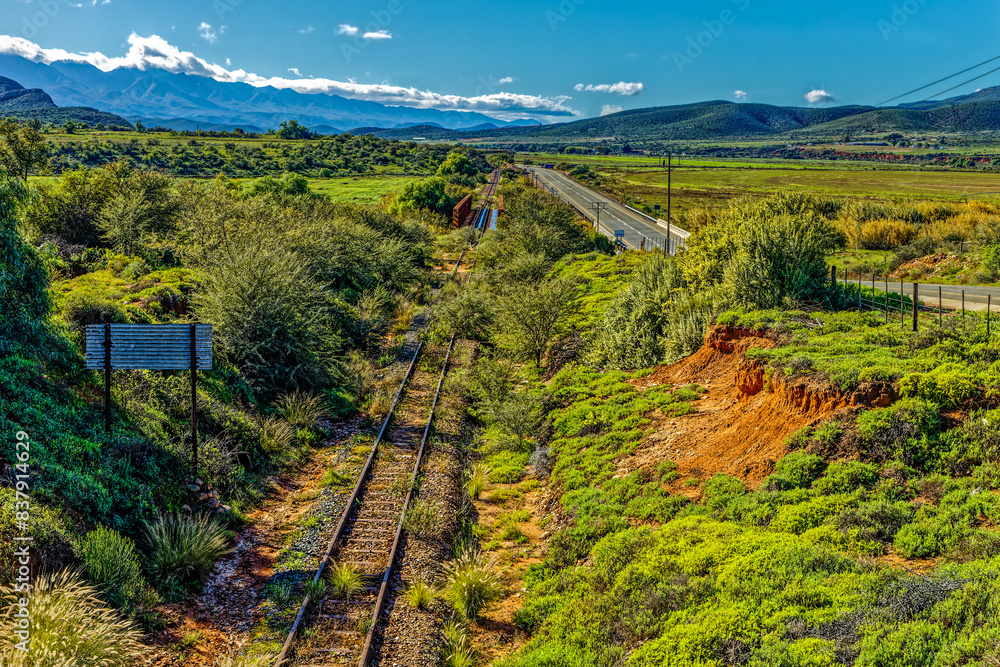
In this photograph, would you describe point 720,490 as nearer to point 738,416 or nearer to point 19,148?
point 738,416

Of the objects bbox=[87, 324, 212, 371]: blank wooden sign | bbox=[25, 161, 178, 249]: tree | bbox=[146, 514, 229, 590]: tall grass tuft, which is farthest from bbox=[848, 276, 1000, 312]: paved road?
bbox=[25, 161, 178, 249]: tree

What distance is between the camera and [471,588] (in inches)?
408

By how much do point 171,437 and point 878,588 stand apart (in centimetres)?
1273

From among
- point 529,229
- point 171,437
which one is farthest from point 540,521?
point 529,229

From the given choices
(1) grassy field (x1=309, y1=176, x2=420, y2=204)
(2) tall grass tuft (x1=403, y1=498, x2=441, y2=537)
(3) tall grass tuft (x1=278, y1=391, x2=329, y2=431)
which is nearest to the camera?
(2) tall grass tuft (x1=403, y1=498, x2=441, y2=537)

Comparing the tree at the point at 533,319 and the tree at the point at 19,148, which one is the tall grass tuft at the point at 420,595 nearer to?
the tree at the point at 533,319

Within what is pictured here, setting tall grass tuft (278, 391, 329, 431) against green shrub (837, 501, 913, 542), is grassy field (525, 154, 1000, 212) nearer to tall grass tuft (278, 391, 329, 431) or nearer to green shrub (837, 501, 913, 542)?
tall grass tuft (278, 391, 329, 431)

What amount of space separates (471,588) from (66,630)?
5.62 meters

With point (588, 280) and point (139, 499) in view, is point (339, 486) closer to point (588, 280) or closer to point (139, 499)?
point (139, 499)

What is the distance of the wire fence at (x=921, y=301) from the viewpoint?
14.0 metres

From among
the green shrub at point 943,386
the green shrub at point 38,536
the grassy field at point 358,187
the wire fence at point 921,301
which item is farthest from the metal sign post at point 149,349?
the grassy field at point 358,187

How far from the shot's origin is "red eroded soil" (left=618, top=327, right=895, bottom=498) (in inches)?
435

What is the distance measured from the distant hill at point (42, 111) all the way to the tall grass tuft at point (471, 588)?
13159 centimetres

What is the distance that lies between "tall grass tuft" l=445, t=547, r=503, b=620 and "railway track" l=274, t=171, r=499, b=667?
3.24 feet
